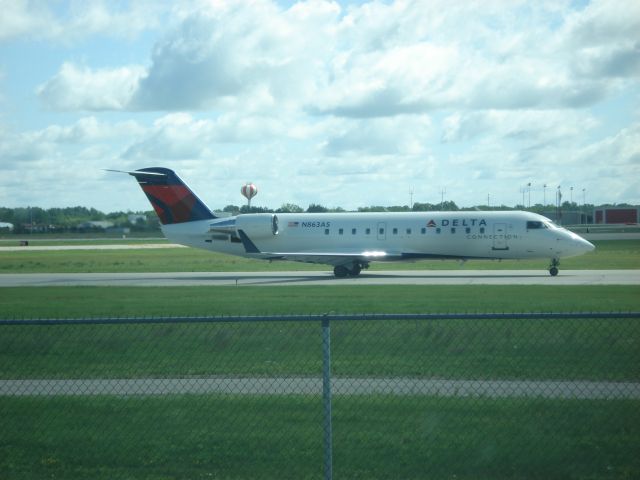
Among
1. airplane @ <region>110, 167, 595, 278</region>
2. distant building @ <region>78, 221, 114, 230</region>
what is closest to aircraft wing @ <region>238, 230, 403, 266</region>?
airplane @ <region>110, 167, 595, 278</region>

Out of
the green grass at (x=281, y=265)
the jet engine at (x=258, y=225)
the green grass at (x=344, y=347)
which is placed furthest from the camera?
the green grass at (x=281, y=265)

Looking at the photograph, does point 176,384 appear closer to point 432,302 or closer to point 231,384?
point 231,384

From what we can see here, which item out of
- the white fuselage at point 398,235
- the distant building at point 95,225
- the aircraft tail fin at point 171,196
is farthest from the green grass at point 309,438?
the distant building at point 95,225

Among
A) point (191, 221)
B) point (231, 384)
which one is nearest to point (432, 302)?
point (231, 384)

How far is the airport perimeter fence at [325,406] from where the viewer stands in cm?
856

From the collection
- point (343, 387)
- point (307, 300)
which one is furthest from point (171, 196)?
point (343, 387)

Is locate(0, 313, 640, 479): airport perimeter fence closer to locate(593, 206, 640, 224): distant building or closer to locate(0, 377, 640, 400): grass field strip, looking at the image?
locate(0, 377, 640, 400): grass field strip

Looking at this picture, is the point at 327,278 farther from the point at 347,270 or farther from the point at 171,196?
the point at 171,196

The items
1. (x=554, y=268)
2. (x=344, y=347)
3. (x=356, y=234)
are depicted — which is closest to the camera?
(x=344, y=347)

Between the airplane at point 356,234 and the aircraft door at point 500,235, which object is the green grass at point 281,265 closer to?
the airplane at point 356,234

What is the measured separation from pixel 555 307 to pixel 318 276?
18.2m

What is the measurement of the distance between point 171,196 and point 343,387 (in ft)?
107

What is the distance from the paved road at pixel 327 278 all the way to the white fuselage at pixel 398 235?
1151 millimetres

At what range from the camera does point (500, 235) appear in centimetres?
3722
